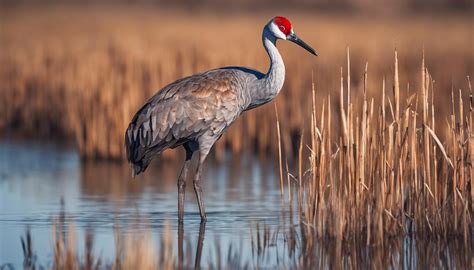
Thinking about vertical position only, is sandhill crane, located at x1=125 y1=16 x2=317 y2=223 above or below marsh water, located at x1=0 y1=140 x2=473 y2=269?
above

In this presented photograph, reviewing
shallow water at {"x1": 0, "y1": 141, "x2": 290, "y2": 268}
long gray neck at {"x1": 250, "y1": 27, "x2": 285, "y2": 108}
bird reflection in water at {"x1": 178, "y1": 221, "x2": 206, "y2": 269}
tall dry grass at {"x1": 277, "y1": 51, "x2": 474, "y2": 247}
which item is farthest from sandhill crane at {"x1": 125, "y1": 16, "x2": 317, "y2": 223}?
tall dry grass at {"x1": 277, "y1": 51, "x2": 474, "y2": 247}

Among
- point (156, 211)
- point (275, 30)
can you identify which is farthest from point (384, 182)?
point (156, 211)

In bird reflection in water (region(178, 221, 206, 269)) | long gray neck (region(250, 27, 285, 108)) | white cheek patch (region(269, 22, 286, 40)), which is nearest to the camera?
bird reflection in water (region(178, 221, 206, 269))

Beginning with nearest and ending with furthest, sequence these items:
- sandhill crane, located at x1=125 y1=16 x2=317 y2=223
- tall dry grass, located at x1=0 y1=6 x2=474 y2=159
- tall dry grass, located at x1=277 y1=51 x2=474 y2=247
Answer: tall dry grass, located at x1=277 y1=51 x2=474 y2=247
sandhill crane, located at x1=125 y1=16 x2=317 y2=223
tall dry grass, located at x1=0 y1=6 x2=474 y2=159

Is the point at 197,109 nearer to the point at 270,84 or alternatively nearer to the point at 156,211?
the point at 270,84

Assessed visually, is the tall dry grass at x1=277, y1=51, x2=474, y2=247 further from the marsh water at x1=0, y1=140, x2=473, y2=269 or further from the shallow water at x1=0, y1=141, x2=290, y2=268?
the shallow water at x1=0, y1=141, x2=290, y2=268

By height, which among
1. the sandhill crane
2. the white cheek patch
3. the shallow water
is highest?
the white cheek patch

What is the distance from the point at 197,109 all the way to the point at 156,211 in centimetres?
134

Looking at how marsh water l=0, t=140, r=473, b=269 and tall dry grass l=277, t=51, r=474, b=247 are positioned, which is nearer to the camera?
marsh water l=0, t=140, r=473, b=269

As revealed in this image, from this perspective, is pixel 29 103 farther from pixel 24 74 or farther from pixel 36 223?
pixel 36 223

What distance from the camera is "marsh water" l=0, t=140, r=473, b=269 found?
26.0 ft

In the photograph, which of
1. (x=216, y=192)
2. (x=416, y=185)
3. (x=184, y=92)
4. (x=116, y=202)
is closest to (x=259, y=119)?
(x=216, y=192)

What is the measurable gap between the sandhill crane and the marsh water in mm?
597

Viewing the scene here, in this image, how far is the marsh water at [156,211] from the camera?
26.0 ft
